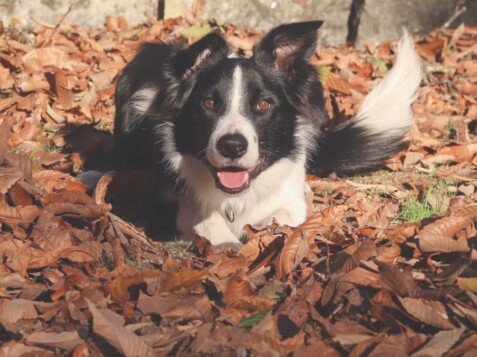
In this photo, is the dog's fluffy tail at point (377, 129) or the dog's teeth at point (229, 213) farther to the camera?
the dog's fluffy tail at point (377, 129)

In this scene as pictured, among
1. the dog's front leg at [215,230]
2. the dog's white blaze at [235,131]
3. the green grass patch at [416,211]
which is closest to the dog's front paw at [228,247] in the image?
the dog's front leg at [215,230]

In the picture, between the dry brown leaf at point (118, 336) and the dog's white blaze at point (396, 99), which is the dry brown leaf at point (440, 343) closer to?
the dry brown leaf at point (118, 336)

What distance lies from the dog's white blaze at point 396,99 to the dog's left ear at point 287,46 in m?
1.18

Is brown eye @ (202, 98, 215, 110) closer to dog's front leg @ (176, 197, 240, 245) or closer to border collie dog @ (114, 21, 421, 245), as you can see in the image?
border collie dog @ (114, 21, 421, 245)

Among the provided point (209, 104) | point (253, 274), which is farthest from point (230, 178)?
point (253, 274)

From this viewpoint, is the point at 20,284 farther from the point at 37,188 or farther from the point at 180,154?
the point at 180,154

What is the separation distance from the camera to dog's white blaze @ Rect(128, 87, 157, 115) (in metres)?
3.92

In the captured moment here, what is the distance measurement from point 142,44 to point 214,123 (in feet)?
3.38

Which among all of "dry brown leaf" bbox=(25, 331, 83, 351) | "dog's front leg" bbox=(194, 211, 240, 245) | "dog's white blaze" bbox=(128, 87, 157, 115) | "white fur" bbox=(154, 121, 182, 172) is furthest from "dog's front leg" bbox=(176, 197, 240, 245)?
"dry brown leaf" bbox=(25, 331, 83, 351)

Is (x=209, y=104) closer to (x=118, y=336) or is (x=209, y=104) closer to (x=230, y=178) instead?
(x=230, y=178)

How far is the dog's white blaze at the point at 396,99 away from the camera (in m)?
4.78

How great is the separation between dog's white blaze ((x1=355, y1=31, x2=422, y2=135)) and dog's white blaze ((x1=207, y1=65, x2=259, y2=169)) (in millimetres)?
1585

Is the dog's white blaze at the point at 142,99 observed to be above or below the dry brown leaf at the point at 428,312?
above

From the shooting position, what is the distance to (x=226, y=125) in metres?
3.31
